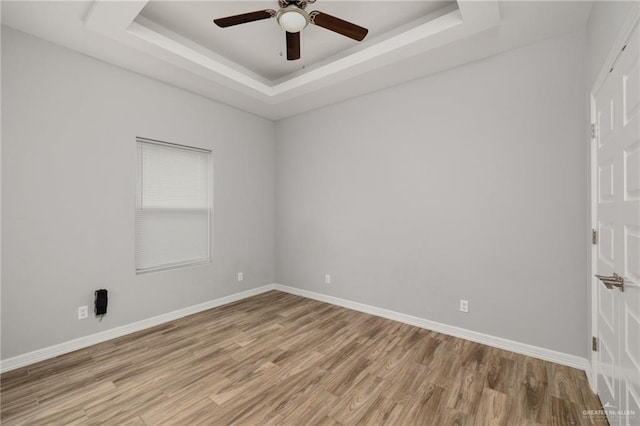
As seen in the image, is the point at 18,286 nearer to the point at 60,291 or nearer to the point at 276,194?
the point at 60,291

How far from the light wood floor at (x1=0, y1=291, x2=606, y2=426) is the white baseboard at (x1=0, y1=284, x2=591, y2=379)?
3.1 inches

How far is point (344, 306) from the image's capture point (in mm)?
3908

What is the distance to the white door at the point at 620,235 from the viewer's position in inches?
51.8

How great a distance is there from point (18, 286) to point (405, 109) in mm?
4220

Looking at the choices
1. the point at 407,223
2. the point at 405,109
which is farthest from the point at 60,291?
the point at 405,109

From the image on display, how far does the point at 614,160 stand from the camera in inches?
63.4

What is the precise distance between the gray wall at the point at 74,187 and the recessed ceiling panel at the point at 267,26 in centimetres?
84

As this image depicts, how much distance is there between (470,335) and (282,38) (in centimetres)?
374

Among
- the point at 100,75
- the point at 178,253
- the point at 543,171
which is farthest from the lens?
the point at 178,253

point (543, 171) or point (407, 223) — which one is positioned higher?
point (543, 171)

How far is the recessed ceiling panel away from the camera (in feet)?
8.25

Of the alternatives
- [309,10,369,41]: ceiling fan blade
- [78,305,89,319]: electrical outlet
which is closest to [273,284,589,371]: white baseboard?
[78,305,89,319]: electrical outlet

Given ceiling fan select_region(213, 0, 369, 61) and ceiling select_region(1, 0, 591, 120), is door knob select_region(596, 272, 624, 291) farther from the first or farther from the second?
ceiling fan select_region(213, 0, 369, 61)

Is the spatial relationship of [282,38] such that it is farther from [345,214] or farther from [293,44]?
[345,214]
